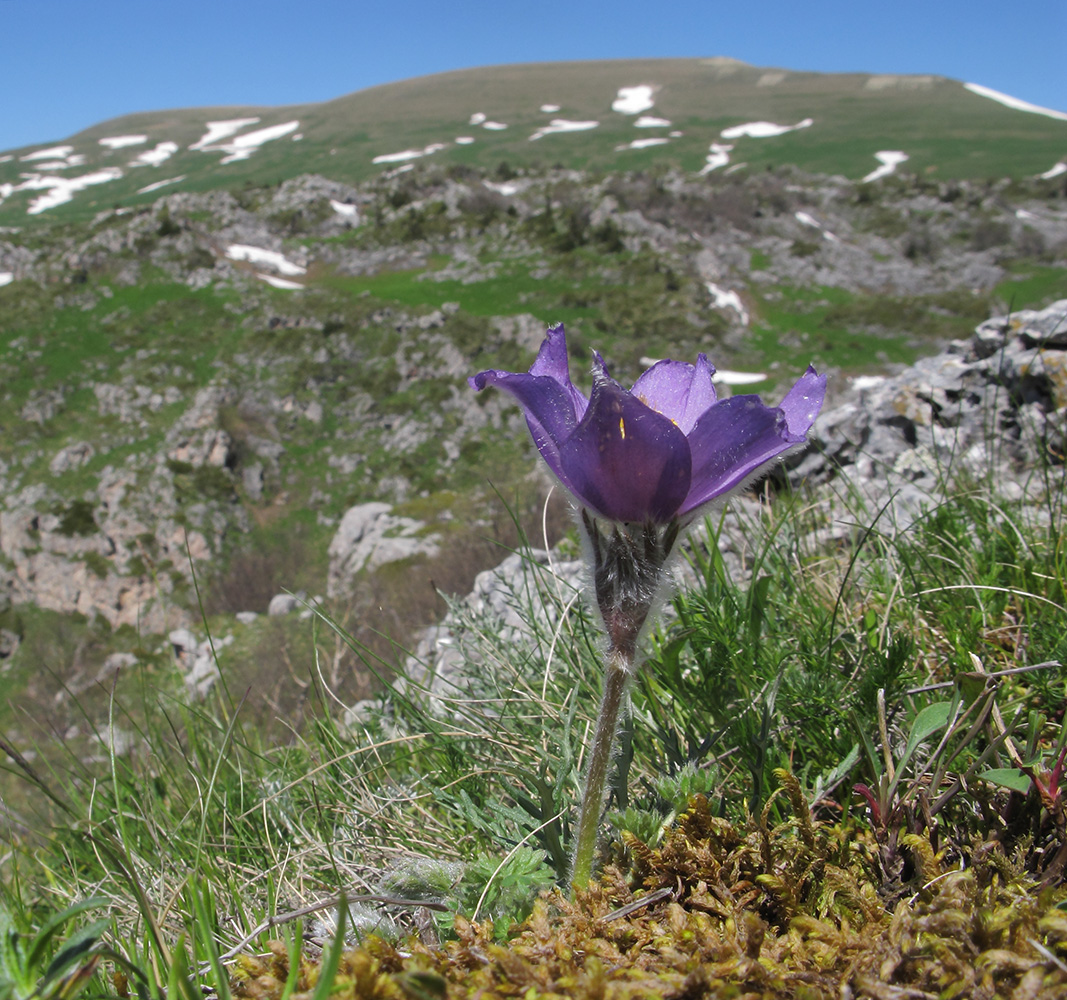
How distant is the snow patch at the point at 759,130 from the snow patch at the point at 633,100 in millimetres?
15226

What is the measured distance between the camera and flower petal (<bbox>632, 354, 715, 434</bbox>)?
54.9 inches

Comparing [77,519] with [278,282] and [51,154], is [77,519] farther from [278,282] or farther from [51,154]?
[51,154]

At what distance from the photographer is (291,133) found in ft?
Answer: 251

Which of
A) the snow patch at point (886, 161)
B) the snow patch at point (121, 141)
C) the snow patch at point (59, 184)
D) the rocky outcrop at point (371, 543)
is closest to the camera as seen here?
the rocky outcrop at point (371, 543)

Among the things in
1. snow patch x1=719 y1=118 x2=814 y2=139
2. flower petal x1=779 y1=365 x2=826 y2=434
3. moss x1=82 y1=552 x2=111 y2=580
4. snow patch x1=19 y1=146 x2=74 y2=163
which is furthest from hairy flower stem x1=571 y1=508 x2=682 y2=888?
snow patch x1=19 y1=146 x2=74 y2=163

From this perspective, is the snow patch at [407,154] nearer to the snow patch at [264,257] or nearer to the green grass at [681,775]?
the snow patch at [264,257]

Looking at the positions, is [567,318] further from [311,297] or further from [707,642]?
[707,642]

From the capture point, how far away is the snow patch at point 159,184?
205ft

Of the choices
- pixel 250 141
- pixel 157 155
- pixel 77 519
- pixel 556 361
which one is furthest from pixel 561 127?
pixel 556 361

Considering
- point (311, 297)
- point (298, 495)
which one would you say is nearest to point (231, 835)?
point (298, 495)

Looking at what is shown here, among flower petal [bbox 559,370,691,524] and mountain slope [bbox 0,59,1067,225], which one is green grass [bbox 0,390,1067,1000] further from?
mountain slope [bbox 0,59,1067,225]

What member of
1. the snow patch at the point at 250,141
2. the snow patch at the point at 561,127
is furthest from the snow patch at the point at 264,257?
the snow patch at the point at 250,141

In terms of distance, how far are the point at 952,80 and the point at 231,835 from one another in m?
107

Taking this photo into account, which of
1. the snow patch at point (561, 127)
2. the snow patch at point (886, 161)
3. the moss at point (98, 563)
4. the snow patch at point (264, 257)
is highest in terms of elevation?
the snow patch at point (561, 127)
